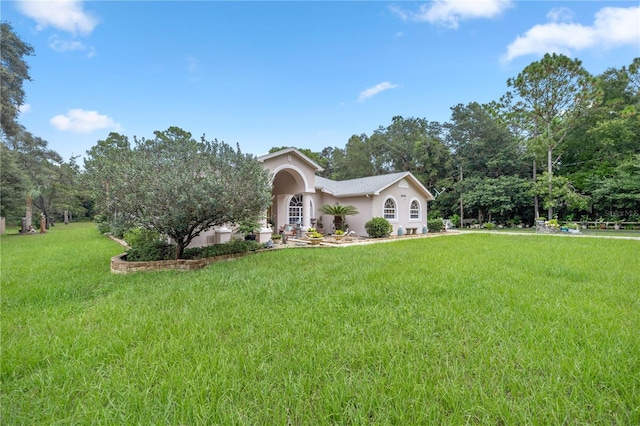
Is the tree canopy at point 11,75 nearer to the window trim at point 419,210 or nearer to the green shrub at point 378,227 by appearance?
the green shrub at point 378,227

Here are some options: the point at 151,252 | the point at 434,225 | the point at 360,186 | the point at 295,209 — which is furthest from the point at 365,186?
the point at 151,252

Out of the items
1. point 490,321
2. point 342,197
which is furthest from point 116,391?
point 342,197

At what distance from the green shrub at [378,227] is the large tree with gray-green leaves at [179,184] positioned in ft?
30.4

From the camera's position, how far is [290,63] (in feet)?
48.4

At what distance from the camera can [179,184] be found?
6.81 meters

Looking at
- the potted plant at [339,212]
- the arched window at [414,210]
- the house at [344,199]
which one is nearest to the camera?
the house at [344,199]

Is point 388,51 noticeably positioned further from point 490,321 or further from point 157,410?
point 157,410

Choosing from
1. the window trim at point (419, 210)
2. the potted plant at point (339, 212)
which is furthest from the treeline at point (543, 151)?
the potted plant at point (339, 212)

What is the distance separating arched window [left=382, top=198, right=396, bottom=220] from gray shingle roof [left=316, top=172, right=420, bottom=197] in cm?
118

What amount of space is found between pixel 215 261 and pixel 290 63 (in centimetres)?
1119

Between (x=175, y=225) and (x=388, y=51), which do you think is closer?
(x=175, y=225)

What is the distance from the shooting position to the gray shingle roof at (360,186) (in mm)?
17364

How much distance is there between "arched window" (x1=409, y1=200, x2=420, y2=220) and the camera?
19295 mm

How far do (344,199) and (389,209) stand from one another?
2916mm
